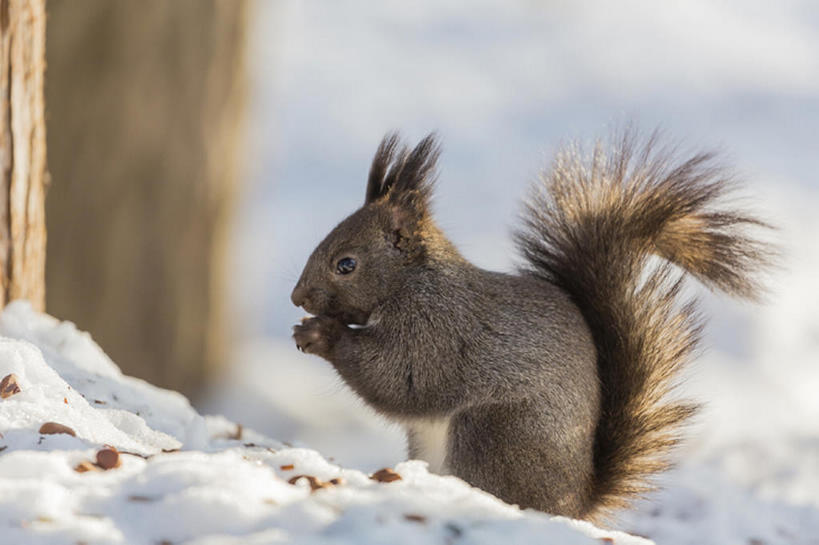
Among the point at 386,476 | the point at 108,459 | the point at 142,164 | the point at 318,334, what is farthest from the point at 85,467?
the point at 142,164

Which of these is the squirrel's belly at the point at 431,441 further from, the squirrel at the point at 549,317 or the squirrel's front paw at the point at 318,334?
the squirrel's front paw at the point at 318,334

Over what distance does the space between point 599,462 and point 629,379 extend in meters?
0.16

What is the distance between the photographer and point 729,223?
2.05m

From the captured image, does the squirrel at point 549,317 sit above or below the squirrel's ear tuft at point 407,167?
below

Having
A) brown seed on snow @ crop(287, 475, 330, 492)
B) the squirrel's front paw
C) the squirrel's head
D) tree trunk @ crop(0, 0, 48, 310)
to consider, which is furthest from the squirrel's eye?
tree trunk @ crop(0, 0, 48, 310)

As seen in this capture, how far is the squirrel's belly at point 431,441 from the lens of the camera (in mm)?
1960

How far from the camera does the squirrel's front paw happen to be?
2021 mm

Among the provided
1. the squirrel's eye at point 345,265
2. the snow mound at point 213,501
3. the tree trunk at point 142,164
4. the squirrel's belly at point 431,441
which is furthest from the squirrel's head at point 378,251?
the tree trunk at point 142,164

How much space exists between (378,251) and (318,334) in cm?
21

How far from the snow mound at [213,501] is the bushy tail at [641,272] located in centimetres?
40

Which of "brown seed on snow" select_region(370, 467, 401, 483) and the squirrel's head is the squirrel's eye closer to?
the squirrel's head

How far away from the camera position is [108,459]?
56.7 inches

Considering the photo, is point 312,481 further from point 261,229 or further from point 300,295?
point 261,229

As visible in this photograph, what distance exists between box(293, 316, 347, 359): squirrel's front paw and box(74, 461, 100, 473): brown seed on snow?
64 centimetres
